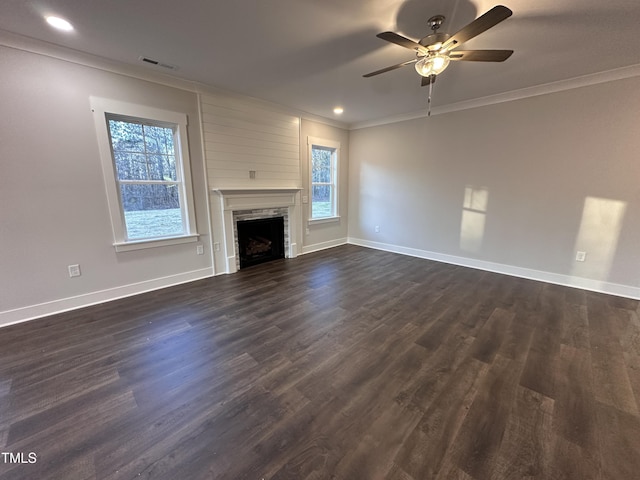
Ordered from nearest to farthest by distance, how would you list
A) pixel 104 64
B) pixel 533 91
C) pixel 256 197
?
1. pixel 104 64
2. pixel 533 91
3. pixel 256 197

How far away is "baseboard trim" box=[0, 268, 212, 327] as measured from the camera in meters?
2.59

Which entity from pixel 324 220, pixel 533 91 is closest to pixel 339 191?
pixel 324 220

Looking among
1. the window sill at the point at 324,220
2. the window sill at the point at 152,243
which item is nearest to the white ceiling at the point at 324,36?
the window sill at the point at 152,243

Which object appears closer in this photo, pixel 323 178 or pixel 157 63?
pixel 157 63

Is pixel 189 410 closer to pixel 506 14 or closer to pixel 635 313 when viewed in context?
pixel 506 14

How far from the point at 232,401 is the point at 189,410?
255 mm

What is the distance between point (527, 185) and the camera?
3760 mm

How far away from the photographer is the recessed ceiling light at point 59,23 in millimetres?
2084

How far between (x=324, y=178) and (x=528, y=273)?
3985mm

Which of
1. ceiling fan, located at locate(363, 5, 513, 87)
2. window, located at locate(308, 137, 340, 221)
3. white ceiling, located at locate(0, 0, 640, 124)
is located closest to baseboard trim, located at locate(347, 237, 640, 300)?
window, located at locate(308, 137, 340, 221)

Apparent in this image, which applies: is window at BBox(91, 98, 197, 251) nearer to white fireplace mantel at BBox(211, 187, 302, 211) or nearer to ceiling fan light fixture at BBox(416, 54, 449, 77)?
white fireplace mantel at BBox(211, 187, 302, 211)

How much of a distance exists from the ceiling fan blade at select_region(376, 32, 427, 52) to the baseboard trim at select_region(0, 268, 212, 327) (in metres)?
3.58

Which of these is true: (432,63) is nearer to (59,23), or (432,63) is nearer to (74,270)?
(59,23)

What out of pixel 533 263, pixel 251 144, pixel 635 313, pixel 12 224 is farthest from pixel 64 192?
pixel 635 313
